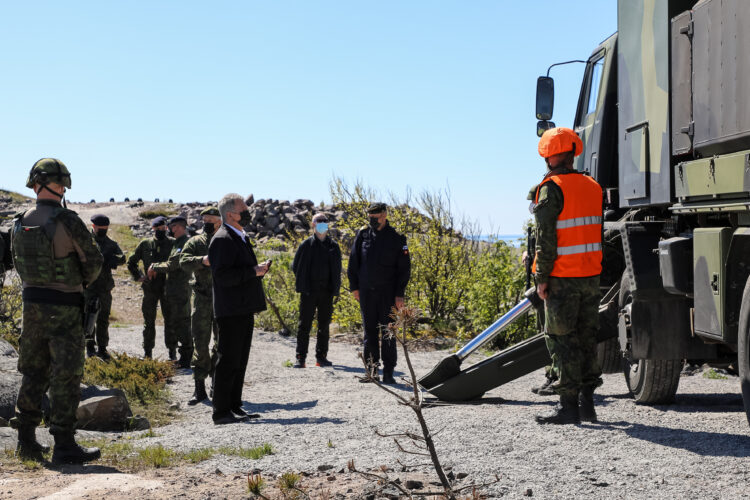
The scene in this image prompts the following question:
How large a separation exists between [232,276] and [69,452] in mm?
2004

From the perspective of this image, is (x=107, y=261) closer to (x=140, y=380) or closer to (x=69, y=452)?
(x=140, y=380)

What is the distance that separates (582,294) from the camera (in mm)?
5727

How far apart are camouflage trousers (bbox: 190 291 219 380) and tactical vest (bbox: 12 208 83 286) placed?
2.80 meters

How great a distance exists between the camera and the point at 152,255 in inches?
448

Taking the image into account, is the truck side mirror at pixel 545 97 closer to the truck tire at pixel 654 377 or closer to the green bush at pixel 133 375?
the truck tire at pixel 654 377

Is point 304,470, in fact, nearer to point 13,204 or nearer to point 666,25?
point 666,25

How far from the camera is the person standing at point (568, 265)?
18.6 ft

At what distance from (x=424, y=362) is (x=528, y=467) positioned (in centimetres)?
653

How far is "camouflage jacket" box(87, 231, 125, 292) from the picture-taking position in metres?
10.6

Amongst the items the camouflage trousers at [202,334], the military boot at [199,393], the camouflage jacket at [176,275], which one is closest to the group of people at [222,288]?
the camouflage trousers at [202,334]

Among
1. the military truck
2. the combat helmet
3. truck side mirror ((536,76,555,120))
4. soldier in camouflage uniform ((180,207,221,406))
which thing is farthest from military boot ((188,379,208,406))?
truck side mirror ((536,76,555,120))

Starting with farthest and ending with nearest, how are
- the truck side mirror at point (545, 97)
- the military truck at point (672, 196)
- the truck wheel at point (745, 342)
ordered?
the truck side mirror at point (545, 97)
the military truck at point (672, 196)
the truck wheel at point (745, 342)

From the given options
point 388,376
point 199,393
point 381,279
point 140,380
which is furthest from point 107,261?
point 388,376

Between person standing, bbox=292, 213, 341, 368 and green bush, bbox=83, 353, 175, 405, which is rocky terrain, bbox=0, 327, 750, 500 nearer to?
green bush, bbox=83, 353, 175, 405
